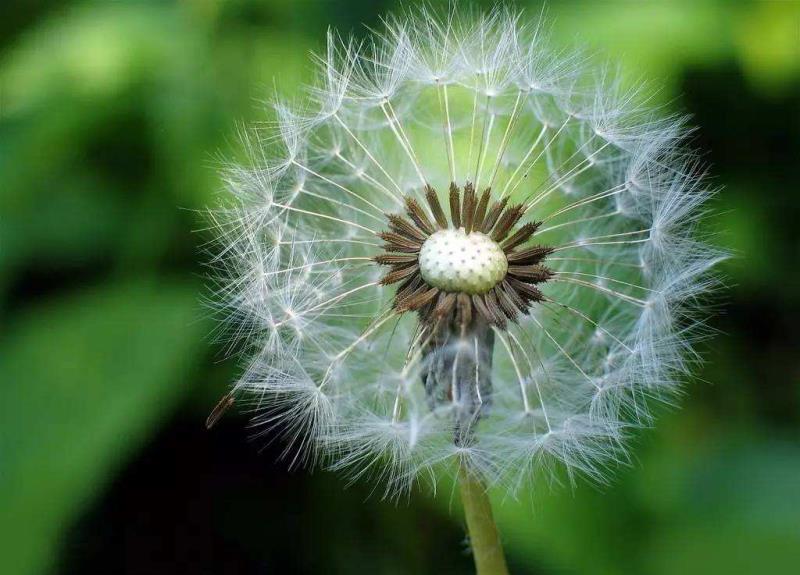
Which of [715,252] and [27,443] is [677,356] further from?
[27,443]

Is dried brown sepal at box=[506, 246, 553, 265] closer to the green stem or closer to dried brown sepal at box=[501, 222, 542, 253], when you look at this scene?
dried brown sepal at box=[501, 222, 542, 253]

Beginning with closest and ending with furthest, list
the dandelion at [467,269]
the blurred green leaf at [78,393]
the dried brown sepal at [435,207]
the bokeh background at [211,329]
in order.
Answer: the dandelion at [467,269]
the dried brown sepal at [435,207]
the bokeh background at [211,329]
the blurred green leaf at [78,393]

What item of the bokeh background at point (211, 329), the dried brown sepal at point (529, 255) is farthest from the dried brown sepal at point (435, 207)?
the bokeh background at point (211, 329)

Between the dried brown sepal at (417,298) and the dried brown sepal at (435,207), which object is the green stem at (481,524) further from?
the dried brown sepal at (435,207)

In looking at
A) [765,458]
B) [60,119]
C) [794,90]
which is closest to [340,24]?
[60,119]

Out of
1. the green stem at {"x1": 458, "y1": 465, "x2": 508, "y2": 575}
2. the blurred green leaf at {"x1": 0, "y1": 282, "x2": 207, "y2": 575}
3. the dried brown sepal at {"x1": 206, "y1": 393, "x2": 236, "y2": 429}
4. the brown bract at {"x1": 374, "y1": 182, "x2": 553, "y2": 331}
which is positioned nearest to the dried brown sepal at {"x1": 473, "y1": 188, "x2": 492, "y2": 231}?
the brown bract at {"x1": 374, "y1": 182, "x2": 553, "y2": 331}

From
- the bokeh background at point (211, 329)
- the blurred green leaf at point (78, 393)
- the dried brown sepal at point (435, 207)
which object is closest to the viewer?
the dried brown sepal at point (435, 207)
